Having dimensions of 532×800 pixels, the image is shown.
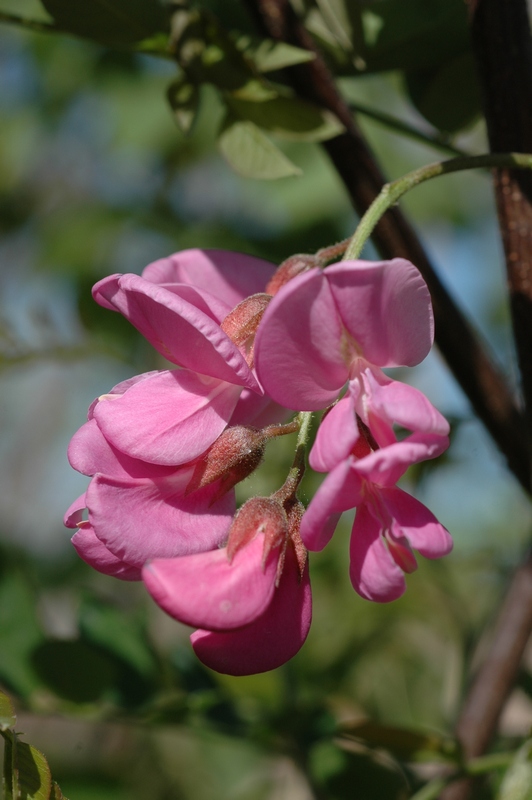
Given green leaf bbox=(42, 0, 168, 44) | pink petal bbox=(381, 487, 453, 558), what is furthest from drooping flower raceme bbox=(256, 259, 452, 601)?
green leaf bbox=(42, 0, 168, 44)

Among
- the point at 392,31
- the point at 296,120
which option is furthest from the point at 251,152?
the point at 392,31

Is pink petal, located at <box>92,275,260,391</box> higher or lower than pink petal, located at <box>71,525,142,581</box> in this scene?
higher

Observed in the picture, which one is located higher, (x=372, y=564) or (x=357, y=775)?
(x=372, y=564)

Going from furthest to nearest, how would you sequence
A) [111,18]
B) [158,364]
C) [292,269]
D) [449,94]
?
[158,364] < [449,94] < [111,18] < [292,269]

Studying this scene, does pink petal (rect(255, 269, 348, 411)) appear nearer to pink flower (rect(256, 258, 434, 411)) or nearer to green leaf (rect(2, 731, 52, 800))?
pink flower (rect(256, 258, 434, 411))

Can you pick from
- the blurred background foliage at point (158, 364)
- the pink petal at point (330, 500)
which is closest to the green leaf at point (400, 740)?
the blurred background foliage at point (158, 364)

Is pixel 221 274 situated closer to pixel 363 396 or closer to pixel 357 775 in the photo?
pixel 363 396

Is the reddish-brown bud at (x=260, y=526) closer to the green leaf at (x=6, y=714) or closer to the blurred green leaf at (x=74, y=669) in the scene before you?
the green leaf at (x=6, y=714)
